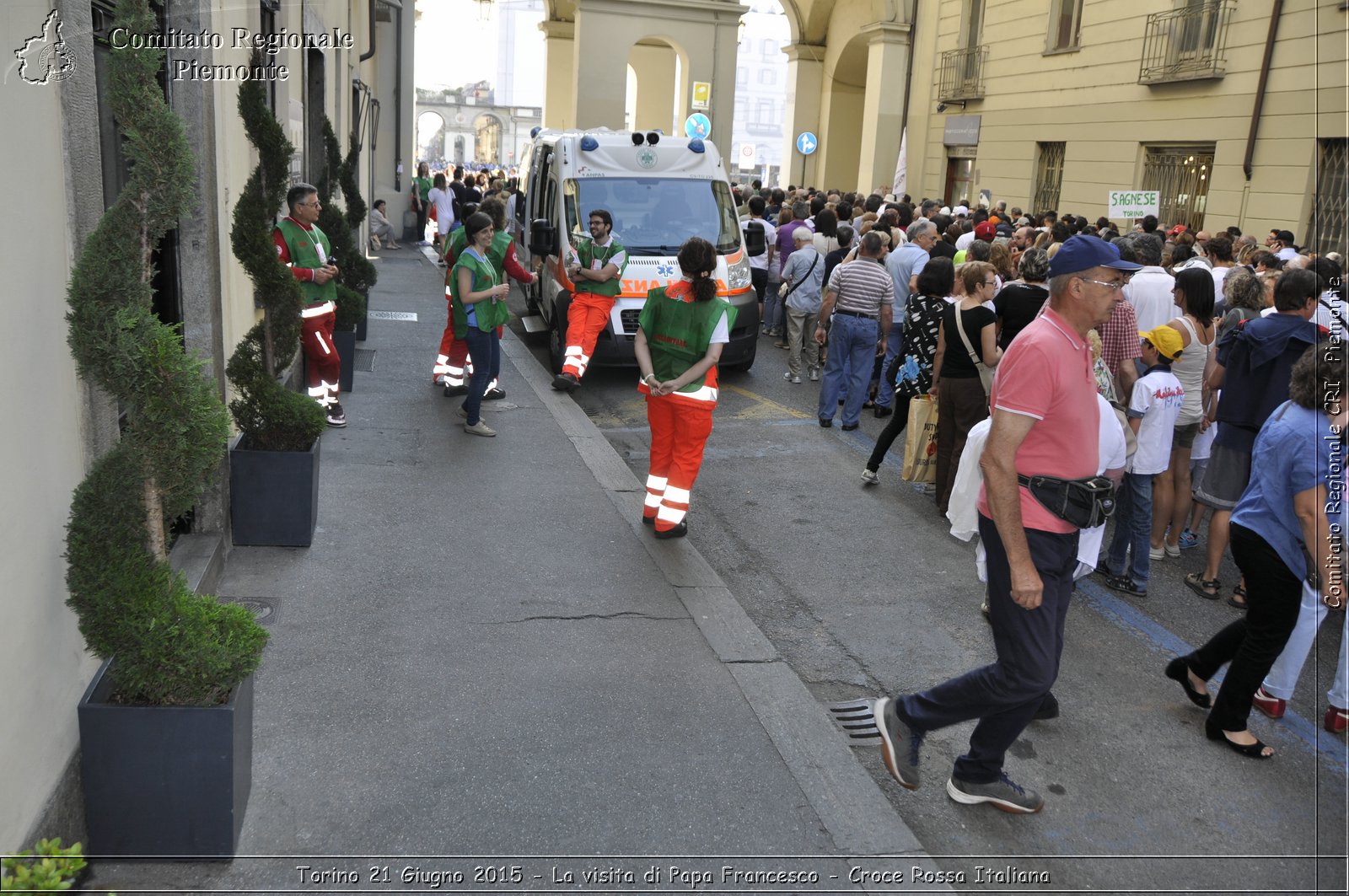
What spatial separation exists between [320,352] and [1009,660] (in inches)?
245

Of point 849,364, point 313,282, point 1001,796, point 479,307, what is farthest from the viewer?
point 849,364

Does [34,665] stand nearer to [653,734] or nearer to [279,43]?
[653,734]

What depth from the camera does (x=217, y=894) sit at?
3.26 meters

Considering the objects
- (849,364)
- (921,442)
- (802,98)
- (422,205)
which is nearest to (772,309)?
(849,364)

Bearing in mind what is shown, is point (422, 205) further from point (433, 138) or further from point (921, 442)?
point (433, 138)

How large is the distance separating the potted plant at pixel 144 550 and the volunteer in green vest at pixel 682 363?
3542 millimetres

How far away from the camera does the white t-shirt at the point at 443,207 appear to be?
24.0m

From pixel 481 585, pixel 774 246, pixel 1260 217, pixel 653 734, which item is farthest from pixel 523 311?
pixel 653 734

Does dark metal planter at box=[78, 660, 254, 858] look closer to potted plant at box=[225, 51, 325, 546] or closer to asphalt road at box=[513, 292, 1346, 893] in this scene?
asphalt road at box=[513, 292, 1346, 893]

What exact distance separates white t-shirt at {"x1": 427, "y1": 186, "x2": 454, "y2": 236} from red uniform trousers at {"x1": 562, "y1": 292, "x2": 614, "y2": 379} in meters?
13.6

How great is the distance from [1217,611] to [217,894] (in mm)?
5549

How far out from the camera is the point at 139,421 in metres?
3.23

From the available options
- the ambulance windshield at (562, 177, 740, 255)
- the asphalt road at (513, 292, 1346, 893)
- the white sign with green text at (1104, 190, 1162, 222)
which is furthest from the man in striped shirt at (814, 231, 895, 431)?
the white sign with green text at (1104, 190, 1162, 222)

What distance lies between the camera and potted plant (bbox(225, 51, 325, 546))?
6000 millimetres
